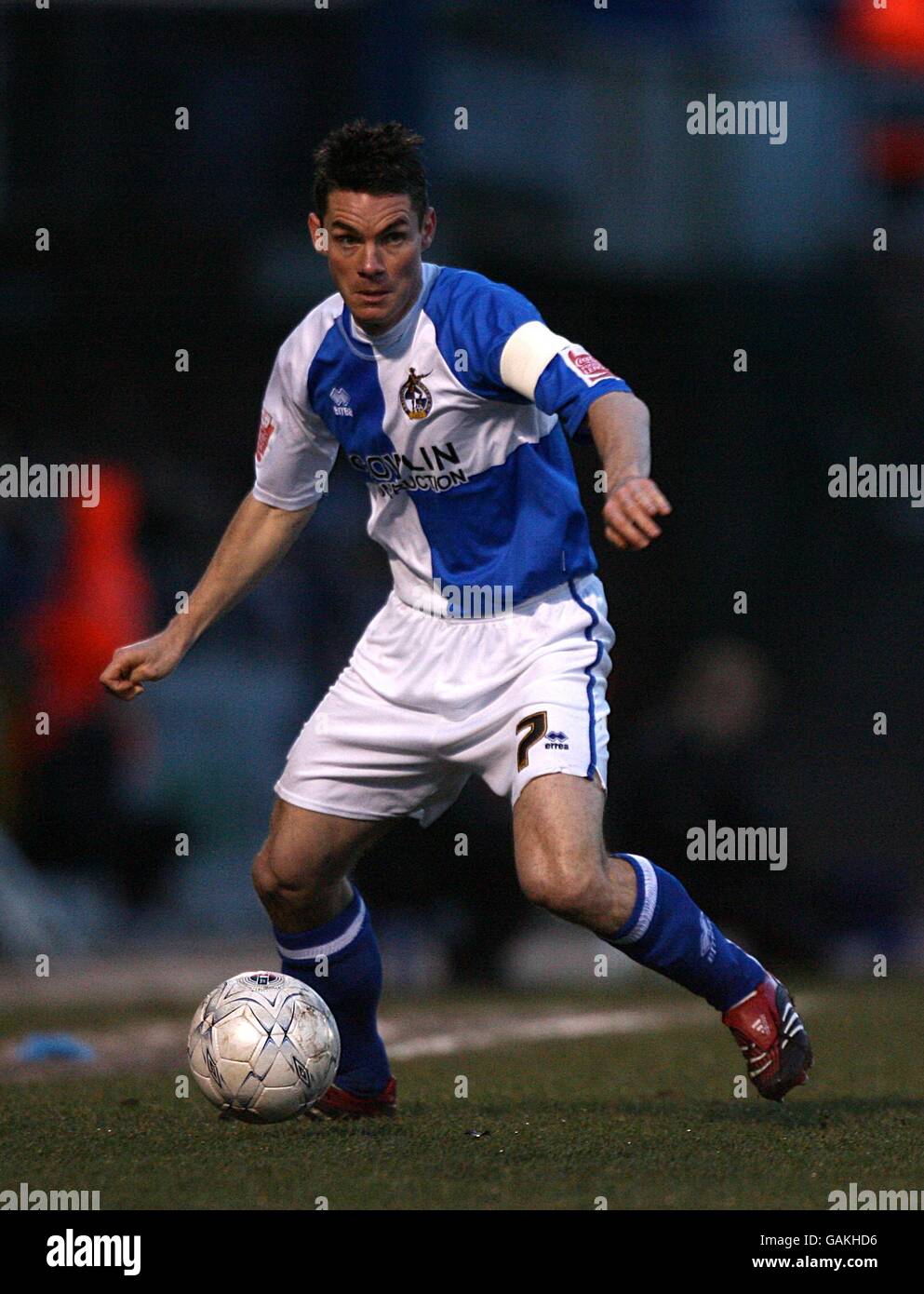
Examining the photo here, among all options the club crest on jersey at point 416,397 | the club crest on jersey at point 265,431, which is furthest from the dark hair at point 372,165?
the club crest on jersey at point 265,431

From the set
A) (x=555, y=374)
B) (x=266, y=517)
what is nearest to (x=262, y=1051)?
(x=266, y=517)

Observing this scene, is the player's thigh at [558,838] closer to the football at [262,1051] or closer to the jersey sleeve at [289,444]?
the football at [262,1051]

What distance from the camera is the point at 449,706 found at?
588 centimetres

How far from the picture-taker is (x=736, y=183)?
14.8 m

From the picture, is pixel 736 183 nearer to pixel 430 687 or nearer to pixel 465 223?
pixel 465 223

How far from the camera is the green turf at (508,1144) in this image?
4.79 m

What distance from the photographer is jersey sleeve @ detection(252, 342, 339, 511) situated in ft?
20.0

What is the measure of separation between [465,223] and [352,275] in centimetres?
786

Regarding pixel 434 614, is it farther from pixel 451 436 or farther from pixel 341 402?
pixel 341 402

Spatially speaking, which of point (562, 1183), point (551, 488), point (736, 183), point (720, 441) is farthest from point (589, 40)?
point (562, 1183)

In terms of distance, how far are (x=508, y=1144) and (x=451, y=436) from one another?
182 centimetres

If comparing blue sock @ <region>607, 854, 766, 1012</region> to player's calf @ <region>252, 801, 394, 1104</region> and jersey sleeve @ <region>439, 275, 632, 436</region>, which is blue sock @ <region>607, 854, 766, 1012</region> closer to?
player's calf @ <region>252, 801, 394, 1104</region>

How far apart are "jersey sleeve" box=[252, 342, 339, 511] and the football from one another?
142 centimetres

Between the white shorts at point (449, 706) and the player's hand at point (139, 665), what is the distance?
426mm
